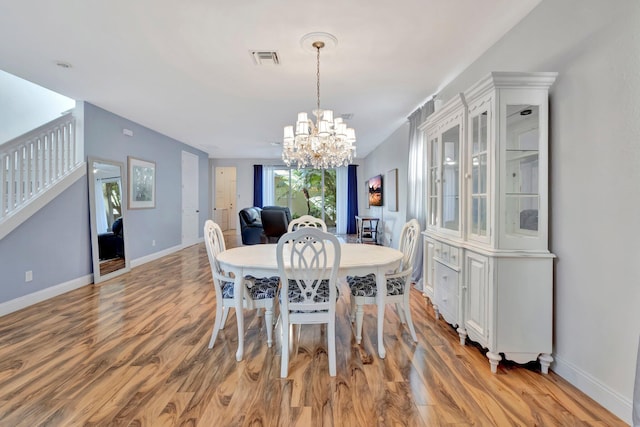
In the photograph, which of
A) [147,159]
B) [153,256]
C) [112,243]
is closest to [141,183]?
[147,159]

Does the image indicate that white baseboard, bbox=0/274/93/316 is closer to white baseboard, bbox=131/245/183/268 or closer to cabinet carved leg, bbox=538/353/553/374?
white baseboard, bbox=131/245/183/268

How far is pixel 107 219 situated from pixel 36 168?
120cm

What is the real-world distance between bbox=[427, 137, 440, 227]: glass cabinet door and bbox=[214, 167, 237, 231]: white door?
8.53m

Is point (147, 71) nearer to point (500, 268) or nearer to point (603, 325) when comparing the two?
point (500, 268)

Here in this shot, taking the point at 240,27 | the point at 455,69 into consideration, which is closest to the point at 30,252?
the point at 240,27

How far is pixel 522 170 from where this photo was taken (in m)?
2.06

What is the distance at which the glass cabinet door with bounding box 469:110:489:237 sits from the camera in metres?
2.18

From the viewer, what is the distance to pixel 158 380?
1.94 m

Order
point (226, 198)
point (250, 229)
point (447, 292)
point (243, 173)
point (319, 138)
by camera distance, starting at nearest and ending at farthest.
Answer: point (447, 292)
point (319, 138)
point (250, 229)
point (243, 173)
point (226, 198)

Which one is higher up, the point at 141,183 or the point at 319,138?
the point at 319,138

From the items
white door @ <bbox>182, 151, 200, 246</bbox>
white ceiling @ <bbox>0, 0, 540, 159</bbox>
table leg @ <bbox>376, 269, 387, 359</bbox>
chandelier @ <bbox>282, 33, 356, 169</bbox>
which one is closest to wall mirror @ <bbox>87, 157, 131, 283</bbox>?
white ceiling @ <bbox>0, 0, 540, 159</bbox>

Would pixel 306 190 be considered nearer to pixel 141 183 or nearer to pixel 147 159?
pixel 147 159

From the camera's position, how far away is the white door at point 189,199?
7184 millimetres

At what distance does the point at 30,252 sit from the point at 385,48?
4.31m
